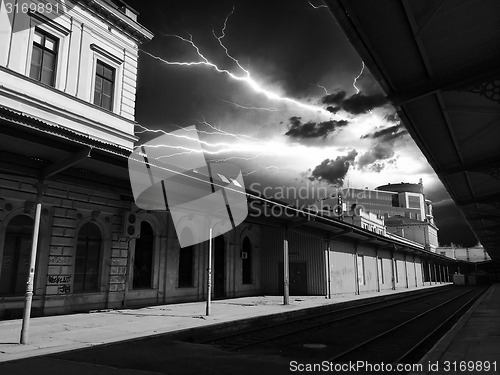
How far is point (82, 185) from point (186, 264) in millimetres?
11027

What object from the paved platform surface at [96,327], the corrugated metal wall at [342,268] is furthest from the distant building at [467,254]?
the paved platform surface at [96,327]

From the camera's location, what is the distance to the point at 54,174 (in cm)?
896

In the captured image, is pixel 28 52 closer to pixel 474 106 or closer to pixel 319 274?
pixel 474 106

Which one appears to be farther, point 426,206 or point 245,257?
point 426,206

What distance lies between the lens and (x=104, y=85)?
17.3 m

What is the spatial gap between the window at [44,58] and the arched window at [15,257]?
5.57 metres

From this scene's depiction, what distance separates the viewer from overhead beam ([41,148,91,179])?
8.30m

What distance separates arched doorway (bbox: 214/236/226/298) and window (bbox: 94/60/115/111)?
9.79 meters

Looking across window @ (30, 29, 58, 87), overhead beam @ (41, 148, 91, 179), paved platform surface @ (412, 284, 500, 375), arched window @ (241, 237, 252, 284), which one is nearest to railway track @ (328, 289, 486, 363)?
paved platform surface @ (412, 284, 500, 375)

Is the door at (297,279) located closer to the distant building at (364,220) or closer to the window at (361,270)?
the window at (361,270)

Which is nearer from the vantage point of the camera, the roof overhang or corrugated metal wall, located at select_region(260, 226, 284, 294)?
the roof overhang

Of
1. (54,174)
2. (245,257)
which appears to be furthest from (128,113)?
(245,257)

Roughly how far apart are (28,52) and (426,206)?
12615cm

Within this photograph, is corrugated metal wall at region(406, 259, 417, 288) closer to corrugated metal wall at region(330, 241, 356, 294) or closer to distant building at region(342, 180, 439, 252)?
corrugated metal wall at region(330, 241, 356, 294)
